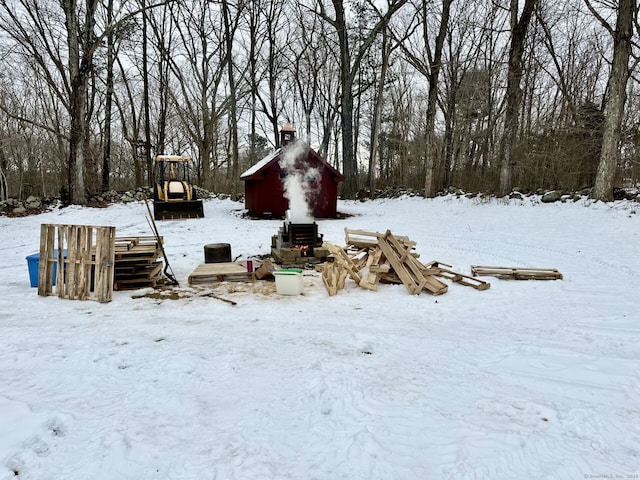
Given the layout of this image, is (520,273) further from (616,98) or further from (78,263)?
(616,98)

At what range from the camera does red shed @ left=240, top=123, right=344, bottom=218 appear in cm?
1688

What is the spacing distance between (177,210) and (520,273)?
1389cm

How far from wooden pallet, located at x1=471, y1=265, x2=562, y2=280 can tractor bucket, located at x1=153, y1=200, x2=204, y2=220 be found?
1278cm

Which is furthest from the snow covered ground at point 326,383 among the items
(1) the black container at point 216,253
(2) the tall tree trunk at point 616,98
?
Answer: (2) the tall tree trunk at point 616,98

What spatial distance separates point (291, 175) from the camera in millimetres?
16719

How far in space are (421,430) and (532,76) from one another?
2515 centimetres

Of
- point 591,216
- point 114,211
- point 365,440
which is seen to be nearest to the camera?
point 365,440

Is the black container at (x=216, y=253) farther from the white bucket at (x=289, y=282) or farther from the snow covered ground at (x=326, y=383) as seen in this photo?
the white bucket at (x=289, y=282)

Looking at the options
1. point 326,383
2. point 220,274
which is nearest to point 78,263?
point 220,274

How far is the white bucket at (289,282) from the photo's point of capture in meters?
5.65

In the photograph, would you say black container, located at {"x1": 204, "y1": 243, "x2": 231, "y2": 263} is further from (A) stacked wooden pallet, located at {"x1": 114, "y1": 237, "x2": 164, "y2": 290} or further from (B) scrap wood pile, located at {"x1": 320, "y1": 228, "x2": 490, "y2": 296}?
(B) scrap wood pile, located at {"x1": 320, "y1": 228, "x2": 490, "y2": 296}

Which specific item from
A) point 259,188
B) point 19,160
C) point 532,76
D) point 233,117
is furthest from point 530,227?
point 19,160

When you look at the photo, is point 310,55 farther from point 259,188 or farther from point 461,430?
point 461,430

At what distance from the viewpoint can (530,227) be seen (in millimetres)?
11102
